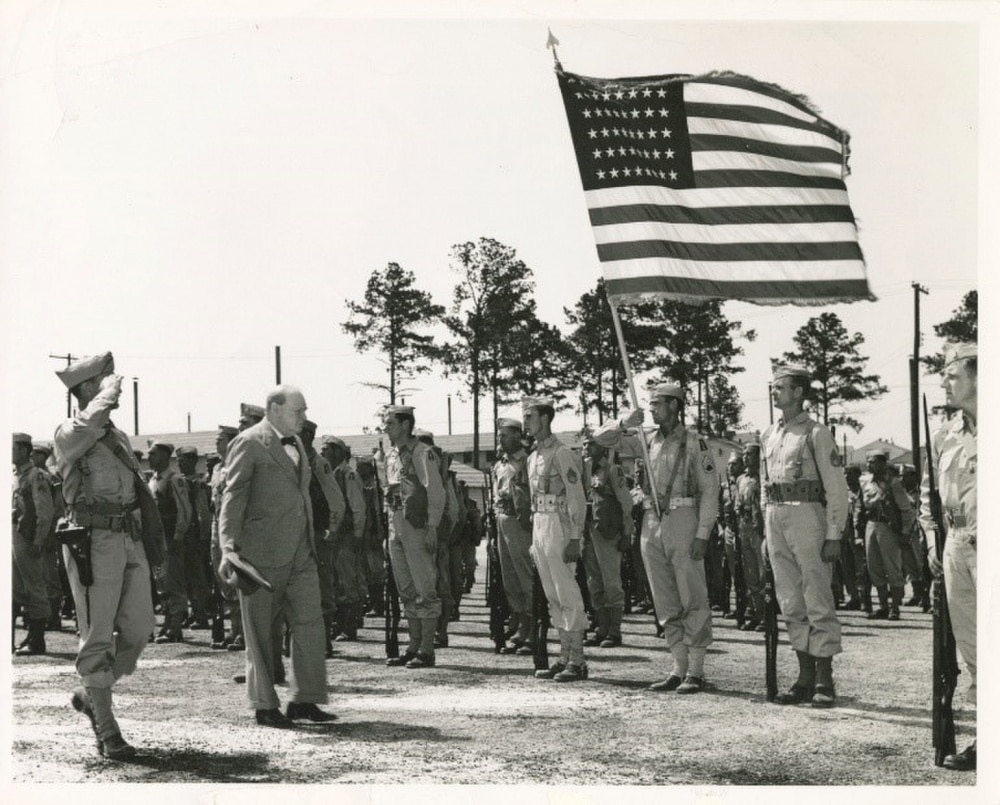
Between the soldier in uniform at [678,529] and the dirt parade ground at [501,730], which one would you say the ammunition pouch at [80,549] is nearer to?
the dirt parade ground at [501,730]

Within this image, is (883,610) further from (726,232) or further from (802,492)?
(726,232)

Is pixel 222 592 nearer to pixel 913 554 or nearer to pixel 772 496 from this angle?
pixel 772 496

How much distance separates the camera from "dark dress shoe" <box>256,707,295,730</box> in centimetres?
826

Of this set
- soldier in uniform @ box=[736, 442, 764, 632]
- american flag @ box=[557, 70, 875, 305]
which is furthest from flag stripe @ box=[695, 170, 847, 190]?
soldier in uniform @ box=[736, 442, 764, 632]

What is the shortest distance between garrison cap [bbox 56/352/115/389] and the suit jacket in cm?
101

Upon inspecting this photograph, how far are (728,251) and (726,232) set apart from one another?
0.50ft

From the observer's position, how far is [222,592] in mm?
12648

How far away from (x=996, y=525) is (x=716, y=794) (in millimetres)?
2172

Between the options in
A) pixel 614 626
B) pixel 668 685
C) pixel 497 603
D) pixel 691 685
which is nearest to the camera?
pixel 691 685

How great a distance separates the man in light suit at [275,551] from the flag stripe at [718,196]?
320 centimetres

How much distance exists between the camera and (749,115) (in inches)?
401

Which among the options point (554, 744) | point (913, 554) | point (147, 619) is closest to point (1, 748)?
point (147, 619)

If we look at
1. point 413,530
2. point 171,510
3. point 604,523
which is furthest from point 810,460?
point 171,510

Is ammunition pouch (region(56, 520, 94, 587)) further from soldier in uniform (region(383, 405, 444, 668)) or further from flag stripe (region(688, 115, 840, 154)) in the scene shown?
flag stripe (region(688, 115, 840, 154))
